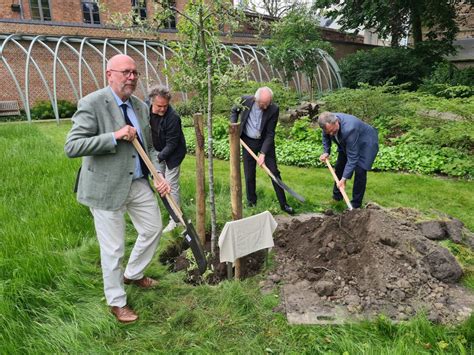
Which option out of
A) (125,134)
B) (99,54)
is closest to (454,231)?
(125,134)

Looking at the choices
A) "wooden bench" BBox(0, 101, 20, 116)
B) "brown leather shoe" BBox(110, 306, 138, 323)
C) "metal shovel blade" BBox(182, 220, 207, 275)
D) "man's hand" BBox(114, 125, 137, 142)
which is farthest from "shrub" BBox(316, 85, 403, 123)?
"wooden bench" BBox(0, 101, 20, 116)

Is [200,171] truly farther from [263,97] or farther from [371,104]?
[371,104]

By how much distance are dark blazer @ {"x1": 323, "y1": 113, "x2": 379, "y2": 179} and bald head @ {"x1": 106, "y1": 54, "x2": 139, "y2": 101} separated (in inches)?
115

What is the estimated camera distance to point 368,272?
3135 millimetres

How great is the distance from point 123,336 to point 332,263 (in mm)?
1991

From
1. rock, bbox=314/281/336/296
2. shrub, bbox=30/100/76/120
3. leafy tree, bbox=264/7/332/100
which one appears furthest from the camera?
shrub, bbox=30/100/76/120

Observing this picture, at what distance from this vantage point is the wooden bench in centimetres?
1545

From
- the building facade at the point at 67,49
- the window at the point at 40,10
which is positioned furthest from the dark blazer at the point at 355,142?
the window at the point at 40,10

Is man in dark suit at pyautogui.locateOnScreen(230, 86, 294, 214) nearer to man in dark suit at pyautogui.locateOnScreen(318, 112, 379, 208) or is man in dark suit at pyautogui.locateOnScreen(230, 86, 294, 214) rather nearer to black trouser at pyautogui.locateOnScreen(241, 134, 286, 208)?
black trouser at pyautogui.locateOnScreen(241, 134, 286, 208)

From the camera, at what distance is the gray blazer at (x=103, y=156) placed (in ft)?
8.16

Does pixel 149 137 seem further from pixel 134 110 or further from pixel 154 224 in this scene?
pixel 154 224

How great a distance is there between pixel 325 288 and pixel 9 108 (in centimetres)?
1742

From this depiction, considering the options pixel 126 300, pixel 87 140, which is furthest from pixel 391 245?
pixel 87 140

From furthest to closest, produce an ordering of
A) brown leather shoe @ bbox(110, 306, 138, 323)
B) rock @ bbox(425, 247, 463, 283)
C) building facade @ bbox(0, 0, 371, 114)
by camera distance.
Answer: building facade @ bbox(0, 0, 371, 114) < rock @ bbox(425, 247, 463, 283) < brown leather shoe @ bbox(110, 306, 138, 323)
